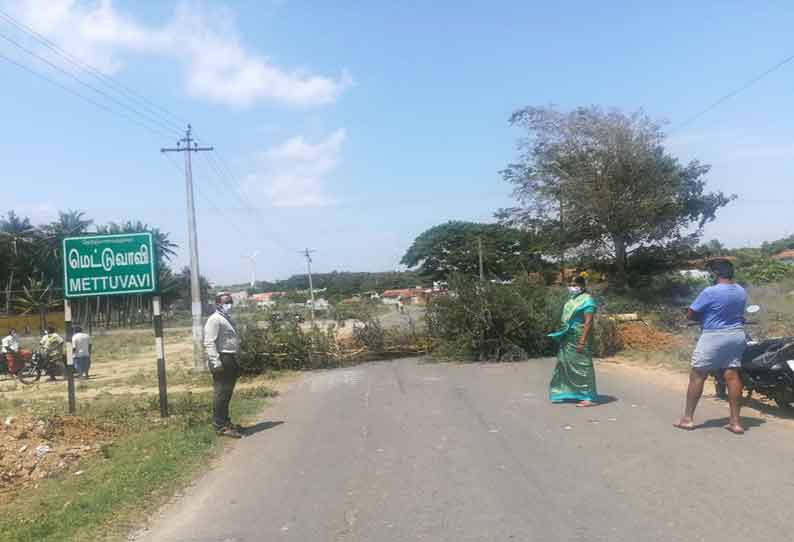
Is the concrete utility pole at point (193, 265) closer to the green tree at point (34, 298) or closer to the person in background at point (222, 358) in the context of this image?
the person in background at point (222, 358)

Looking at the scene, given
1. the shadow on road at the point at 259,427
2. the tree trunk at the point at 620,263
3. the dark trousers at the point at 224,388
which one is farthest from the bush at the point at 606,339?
the tree trunk at the point at 620,263

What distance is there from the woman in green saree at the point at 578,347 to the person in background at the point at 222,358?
4443 mm

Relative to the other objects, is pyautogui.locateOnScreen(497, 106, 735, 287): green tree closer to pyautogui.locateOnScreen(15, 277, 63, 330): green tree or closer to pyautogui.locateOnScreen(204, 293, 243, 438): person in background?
pyautogui.locateOnScreen(204, 293, 243, 438): person in background

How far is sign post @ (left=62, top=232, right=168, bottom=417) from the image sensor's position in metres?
11.0

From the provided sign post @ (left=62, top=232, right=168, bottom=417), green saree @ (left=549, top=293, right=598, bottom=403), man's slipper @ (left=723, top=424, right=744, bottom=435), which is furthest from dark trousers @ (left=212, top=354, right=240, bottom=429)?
man's slipper @ (left=723, top=424, right=744, bottom=435)

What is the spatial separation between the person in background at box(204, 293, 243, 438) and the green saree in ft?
14.6

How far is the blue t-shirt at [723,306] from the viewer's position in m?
7.71

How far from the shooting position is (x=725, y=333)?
7719 mm

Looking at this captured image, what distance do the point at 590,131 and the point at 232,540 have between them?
28.6 meters

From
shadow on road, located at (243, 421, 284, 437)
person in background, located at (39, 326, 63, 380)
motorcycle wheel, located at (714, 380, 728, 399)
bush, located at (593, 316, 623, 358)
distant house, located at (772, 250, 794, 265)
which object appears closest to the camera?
shadow on road, located at (243, 421, 284, 437)

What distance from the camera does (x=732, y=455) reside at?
22.4ft

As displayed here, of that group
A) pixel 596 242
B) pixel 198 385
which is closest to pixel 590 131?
pixel 596 242

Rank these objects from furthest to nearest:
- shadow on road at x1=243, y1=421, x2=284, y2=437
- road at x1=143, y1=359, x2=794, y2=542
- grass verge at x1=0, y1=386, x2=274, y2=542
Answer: shadow on road at x1=243, y1=421, x2=284, y2=437
grass verge at x1=0, y1=386, x2=274, y2=542
road at x1=143, y1=359, x2=794, y2=542

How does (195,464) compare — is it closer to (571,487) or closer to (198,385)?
(571,487)
